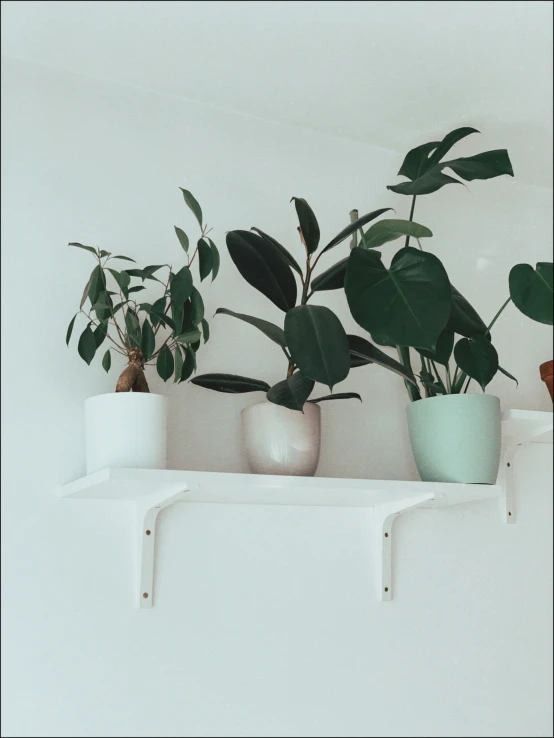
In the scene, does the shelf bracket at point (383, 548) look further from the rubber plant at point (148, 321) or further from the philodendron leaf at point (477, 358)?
the rubber plant at point (148, 321)

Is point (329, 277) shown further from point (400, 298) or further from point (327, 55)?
point (327, 55)

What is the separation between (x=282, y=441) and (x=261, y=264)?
293 mm

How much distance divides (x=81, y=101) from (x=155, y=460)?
70cm

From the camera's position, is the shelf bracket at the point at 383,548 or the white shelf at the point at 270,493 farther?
the shelf bracket at the point at 383,548

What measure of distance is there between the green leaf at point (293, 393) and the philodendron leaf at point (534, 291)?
367 millimetres

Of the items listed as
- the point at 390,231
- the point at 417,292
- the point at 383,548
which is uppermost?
the point at 390,231

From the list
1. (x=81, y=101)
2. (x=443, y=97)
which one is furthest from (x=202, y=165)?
(x=443, y=97)

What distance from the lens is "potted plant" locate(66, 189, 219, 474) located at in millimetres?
1148

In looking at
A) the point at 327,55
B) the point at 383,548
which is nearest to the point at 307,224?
the point at 327,55

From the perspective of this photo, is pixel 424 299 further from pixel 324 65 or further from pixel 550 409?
pixel 550 409

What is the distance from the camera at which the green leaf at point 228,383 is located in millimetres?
1277

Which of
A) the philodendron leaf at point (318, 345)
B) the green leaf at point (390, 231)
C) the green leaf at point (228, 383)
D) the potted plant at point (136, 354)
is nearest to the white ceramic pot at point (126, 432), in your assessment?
the potted plant at point (136, 354)

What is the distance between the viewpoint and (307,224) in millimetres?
1291

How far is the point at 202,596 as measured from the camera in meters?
1.30
